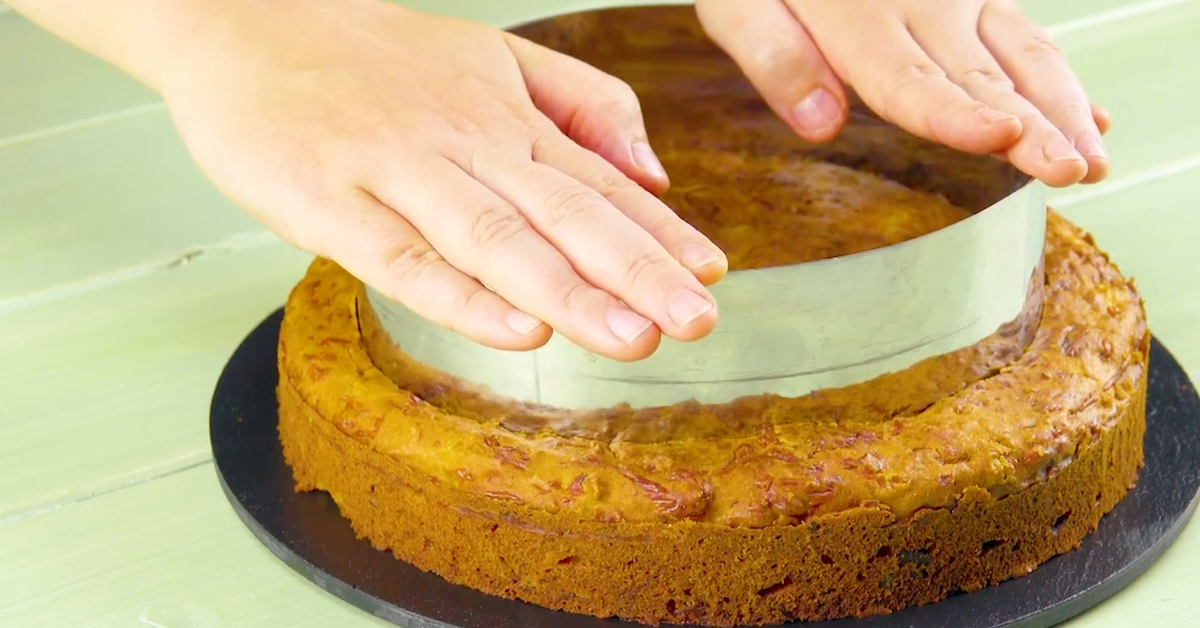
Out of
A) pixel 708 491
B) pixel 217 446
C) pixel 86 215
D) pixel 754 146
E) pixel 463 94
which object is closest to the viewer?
pixel 708 491

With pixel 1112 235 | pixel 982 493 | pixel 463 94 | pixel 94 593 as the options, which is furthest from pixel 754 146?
pixel 94 593

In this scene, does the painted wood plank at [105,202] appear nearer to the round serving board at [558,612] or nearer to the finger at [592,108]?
the round serving board at [558,612]

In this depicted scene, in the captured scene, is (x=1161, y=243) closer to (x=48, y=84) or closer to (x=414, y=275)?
(x=414, y=275)

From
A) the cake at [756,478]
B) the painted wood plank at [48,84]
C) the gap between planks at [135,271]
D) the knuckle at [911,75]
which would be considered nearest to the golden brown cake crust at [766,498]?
the cake at [756,478]

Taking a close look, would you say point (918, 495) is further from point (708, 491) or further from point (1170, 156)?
point (1170, 156)

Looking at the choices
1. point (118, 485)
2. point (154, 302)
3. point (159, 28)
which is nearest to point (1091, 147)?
point (159, 28)

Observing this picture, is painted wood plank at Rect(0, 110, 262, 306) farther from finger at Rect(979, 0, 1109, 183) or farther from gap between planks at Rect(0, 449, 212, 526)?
finger at Rect(979, 0, 1109, 183)
